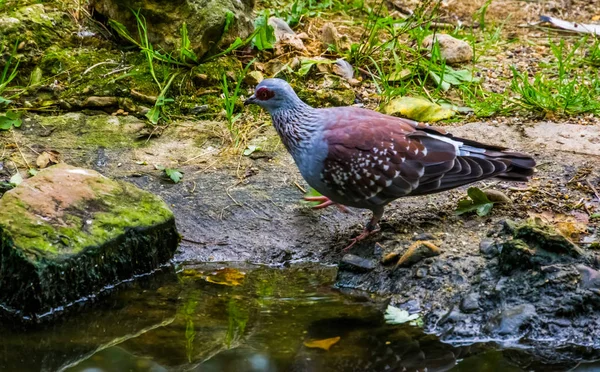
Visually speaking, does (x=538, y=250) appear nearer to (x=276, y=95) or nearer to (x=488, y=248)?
(x=488, y=248)

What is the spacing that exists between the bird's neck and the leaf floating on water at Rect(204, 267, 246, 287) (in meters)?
0.86

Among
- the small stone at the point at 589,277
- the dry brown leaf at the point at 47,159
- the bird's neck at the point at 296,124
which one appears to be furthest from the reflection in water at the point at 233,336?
the dry brown leaf at the point at 47,159

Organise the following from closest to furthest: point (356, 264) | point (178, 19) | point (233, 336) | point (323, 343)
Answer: point (323, 343) < point (233, 336) < point (356, 264) < point (178, 19)

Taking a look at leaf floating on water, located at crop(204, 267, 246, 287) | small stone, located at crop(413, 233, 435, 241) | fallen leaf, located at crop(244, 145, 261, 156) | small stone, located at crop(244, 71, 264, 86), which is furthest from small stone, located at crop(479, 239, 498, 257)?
small stone, located at crop(244, 71, 264, 86)

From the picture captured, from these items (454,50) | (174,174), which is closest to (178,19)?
(174,174)

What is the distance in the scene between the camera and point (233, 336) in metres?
4.47

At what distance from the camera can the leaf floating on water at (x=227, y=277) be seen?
5148mm

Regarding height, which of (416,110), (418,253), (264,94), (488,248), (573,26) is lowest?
(418,253)

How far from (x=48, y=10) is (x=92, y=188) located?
9.15 feet

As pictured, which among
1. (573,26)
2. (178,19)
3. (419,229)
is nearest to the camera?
(419,229)

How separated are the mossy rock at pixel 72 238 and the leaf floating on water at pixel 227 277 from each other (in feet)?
1.19

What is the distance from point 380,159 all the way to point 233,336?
4.87 feet

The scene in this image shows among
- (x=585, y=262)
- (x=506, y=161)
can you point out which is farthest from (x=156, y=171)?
(x=585, y=262)

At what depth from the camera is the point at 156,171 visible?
604 centimetres
